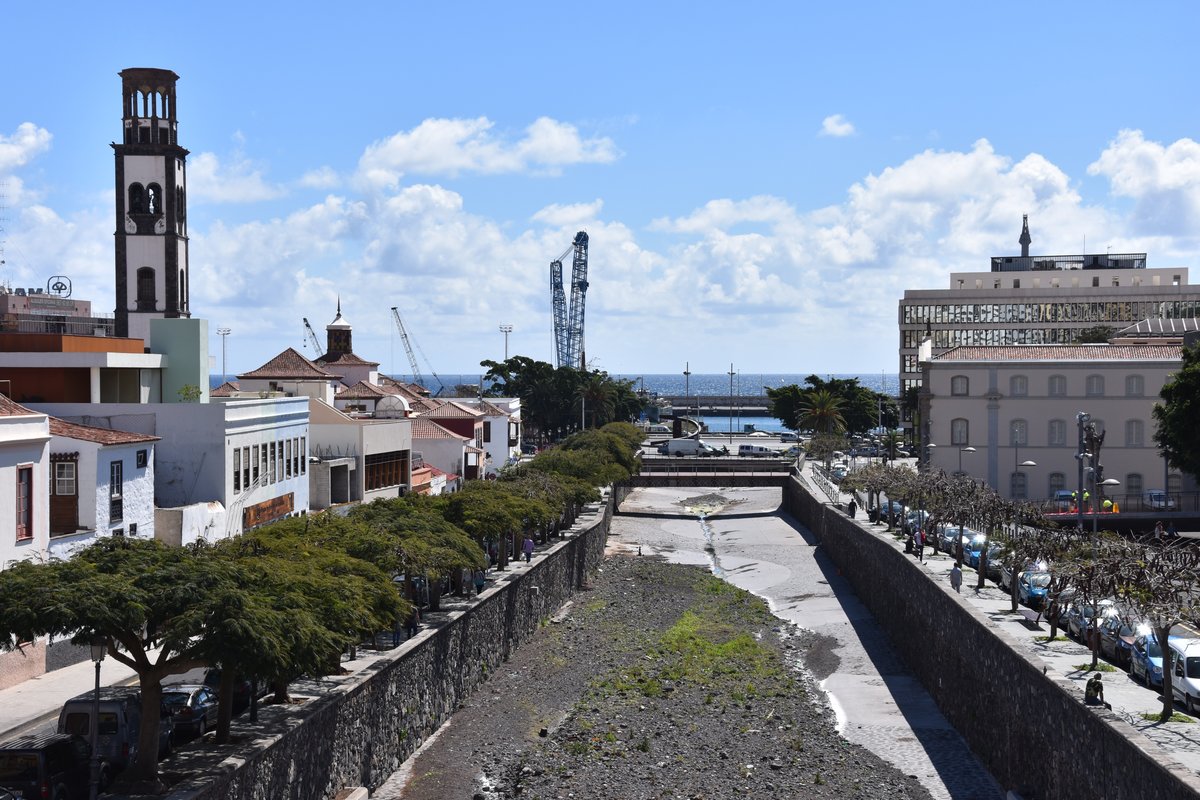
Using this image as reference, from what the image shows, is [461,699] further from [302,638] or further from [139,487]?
[302,638]

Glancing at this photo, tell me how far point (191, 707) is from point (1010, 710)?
55.3 ft

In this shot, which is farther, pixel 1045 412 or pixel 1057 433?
pixel 1045 412

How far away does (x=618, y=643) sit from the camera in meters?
46.0

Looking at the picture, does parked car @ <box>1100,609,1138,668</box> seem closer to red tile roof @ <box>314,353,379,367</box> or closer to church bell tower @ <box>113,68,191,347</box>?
church bell tower @ <box>113,68,191,347</box>

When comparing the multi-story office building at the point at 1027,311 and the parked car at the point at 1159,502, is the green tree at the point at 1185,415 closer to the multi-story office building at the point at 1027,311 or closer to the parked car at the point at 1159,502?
the parked car at the point at 1159,502

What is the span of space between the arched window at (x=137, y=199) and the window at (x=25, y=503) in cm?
2765

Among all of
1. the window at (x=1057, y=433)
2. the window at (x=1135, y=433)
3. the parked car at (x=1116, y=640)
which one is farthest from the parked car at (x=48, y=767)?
the window at (x=1135, y=433)

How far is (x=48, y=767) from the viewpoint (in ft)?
67.5

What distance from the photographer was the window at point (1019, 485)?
7994cm

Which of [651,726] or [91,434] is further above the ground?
[91,434]

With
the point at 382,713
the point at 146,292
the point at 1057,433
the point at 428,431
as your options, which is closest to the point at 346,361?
the point at 428,431

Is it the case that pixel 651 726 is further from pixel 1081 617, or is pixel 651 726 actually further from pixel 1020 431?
pixel 1020 431

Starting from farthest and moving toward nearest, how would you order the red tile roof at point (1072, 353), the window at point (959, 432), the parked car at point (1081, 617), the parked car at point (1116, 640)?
1. the window at point (959, 432)
2. the red tile roof at point (1072, 353)
3. the parked car at point (1081, 617)
4. the parked car at point (1116, 640)

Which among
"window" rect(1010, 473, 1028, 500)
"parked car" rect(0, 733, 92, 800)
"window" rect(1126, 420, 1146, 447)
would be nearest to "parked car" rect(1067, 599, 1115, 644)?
"parked car" rect(0, 733, 92, 800)
